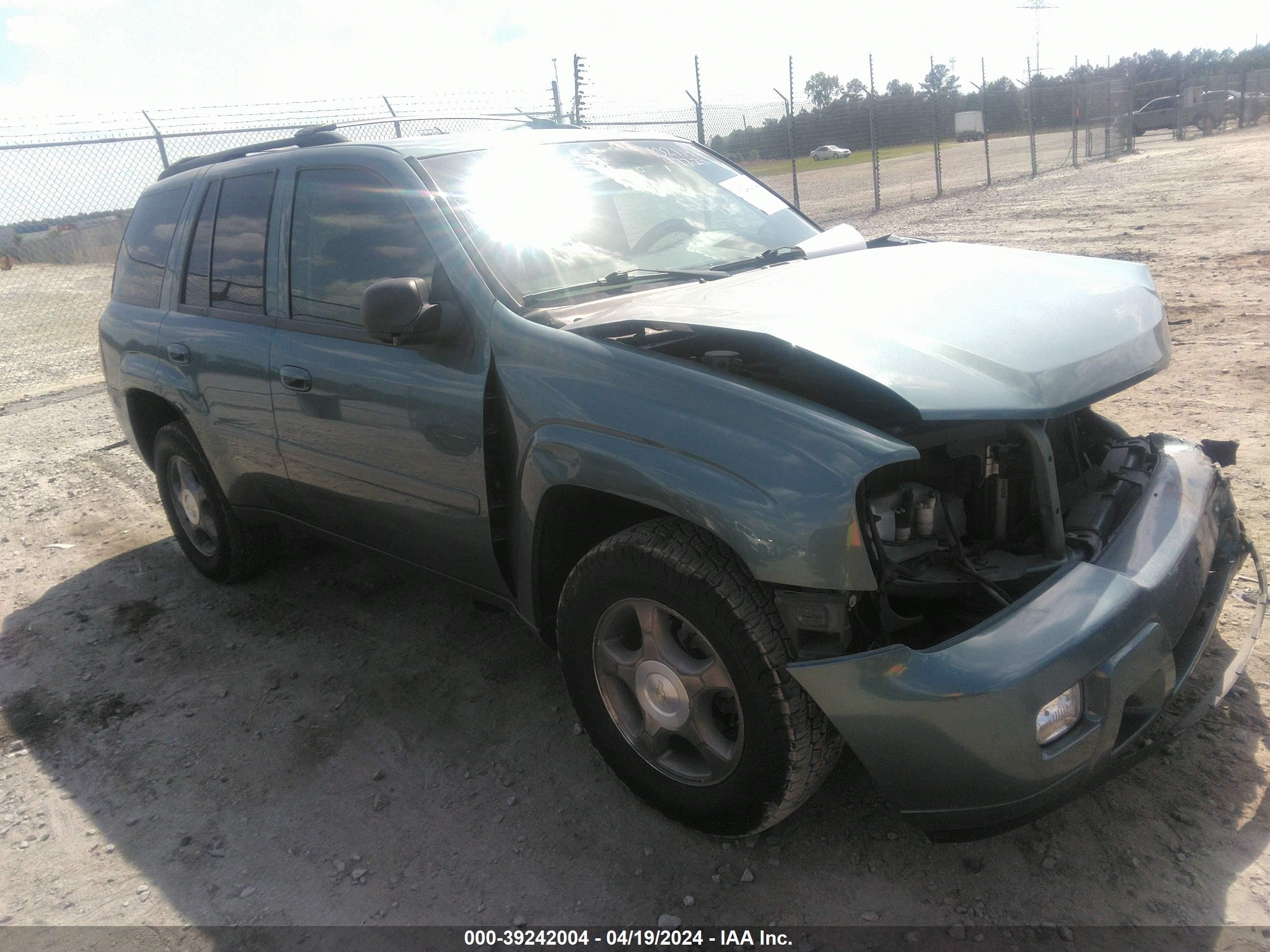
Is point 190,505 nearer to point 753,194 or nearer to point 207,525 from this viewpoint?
point 207,525

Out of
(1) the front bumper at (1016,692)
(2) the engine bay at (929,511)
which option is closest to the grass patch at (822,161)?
(2) the engine bay at (929,511)

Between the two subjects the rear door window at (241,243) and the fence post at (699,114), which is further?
the fence post at (699,114)

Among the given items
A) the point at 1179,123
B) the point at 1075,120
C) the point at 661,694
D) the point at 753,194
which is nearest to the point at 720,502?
the point at 661,694

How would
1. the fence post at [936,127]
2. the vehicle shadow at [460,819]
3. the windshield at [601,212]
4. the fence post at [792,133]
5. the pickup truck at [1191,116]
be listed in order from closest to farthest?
1. the vehicle shadow at [460,819]
2. the windshield at [601,212]
3. the fence post at [792,133]
4. the fence post at [936,127]
5. the pickup truck at [1191,116]

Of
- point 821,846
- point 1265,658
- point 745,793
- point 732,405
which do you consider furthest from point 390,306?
point 1265,658

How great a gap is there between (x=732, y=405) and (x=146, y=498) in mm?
5213

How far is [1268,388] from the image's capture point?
5.24 m

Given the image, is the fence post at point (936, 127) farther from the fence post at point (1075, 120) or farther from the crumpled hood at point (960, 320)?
the crumpled hood at point (960, 320)

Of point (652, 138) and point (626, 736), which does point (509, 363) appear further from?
point (652, 138)

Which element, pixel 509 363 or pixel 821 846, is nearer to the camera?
pixel 821 846

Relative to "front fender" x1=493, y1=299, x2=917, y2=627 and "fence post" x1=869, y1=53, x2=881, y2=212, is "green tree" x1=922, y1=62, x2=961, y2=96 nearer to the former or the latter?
"fence post" x1=869, y1=53, x2=881, y2=212

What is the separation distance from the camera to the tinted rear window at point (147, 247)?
4.36m

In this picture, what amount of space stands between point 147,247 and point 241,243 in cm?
103

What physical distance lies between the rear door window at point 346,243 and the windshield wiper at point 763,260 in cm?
103
